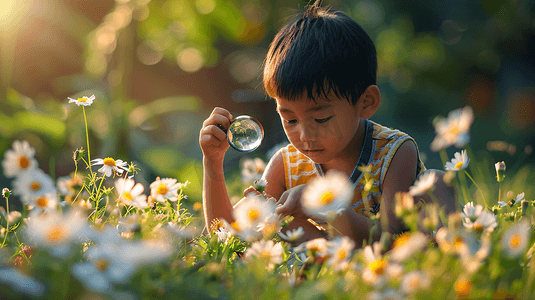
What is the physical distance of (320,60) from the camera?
3.80 feet

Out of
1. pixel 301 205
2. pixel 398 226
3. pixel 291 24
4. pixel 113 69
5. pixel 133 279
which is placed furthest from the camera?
pixel 113 69

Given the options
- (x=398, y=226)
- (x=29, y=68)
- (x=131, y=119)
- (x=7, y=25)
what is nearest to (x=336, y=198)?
(x=398, y=226)

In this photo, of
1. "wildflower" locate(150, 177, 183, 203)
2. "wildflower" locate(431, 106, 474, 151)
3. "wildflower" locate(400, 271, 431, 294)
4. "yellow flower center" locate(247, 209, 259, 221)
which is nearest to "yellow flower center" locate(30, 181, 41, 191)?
"wildflower" locate(150, 177, 183, 203)

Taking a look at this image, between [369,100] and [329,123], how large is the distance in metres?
0.21

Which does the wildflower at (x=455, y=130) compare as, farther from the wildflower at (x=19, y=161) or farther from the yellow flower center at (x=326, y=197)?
the wildflower at (x=19, y=161)

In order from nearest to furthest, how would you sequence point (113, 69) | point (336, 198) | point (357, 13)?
point (336, 198), point (113, 69), point (357, 13)

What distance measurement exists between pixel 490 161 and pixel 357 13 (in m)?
1.64

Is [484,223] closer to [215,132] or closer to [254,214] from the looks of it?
[254,214]

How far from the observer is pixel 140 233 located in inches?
25.4

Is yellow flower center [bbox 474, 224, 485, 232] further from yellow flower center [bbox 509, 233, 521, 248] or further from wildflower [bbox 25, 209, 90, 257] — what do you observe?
wildflower [bbox 25, 209, 90, 257]

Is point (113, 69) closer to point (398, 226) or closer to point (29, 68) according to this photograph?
point (29, 68)

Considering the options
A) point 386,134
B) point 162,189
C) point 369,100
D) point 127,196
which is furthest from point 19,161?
point 386,134

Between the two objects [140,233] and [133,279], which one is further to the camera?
[140,233]

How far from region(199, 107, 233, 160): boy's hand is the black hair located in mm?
174
